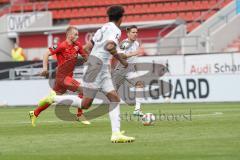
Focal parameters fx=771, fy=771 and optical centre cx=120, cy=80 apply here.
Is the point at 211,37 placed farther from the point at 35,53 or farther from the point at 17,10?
the point at 17,10

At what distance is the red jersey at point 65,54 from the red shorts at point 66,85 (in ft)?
0.42

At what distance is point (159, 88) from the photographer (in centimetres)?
2806

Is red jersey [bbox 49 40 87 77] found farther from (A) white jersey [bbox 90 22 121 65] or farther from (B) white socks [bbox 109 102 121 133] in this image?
(B) white socks [bbox 109 102 121 133]

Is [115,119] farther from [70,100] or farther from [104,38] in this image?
[70,100]

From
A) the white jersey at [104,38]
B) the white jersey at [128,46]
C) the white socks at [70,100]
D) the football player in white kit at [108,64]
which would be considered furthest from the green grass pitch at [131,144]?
the white jersey at [128,46]

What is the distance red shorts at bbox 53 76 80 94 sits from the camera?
17359 mm

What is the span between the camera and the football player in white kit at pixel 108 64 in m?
12.3

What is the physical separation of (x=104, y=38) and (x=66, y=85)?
5.04m

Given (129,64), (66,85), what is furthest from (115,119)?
(129,64)

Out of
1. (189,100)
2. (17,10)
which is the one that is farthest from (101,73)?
(17,10)

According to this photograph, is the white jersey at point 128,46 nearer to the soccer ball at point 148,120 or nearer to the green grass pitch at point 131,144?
the green grass pitch at point 131,144

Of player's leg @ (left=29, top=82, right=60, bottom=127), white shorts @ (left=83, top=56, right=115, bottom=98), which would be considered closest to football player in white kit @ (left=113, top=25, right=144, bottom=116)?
player's leg @ (left=29, top=82, right=60, bottom=127)

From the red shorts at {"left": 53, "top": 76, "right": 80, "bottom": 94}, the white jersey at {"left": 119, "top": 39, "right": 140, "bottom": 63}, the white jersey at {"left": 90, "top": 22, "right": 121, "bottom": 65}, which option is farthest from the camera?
the white jersey at {"left": 119, "top": 39, "right": 140, "bottom": 63}

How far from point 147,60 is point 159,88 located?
2216mm
